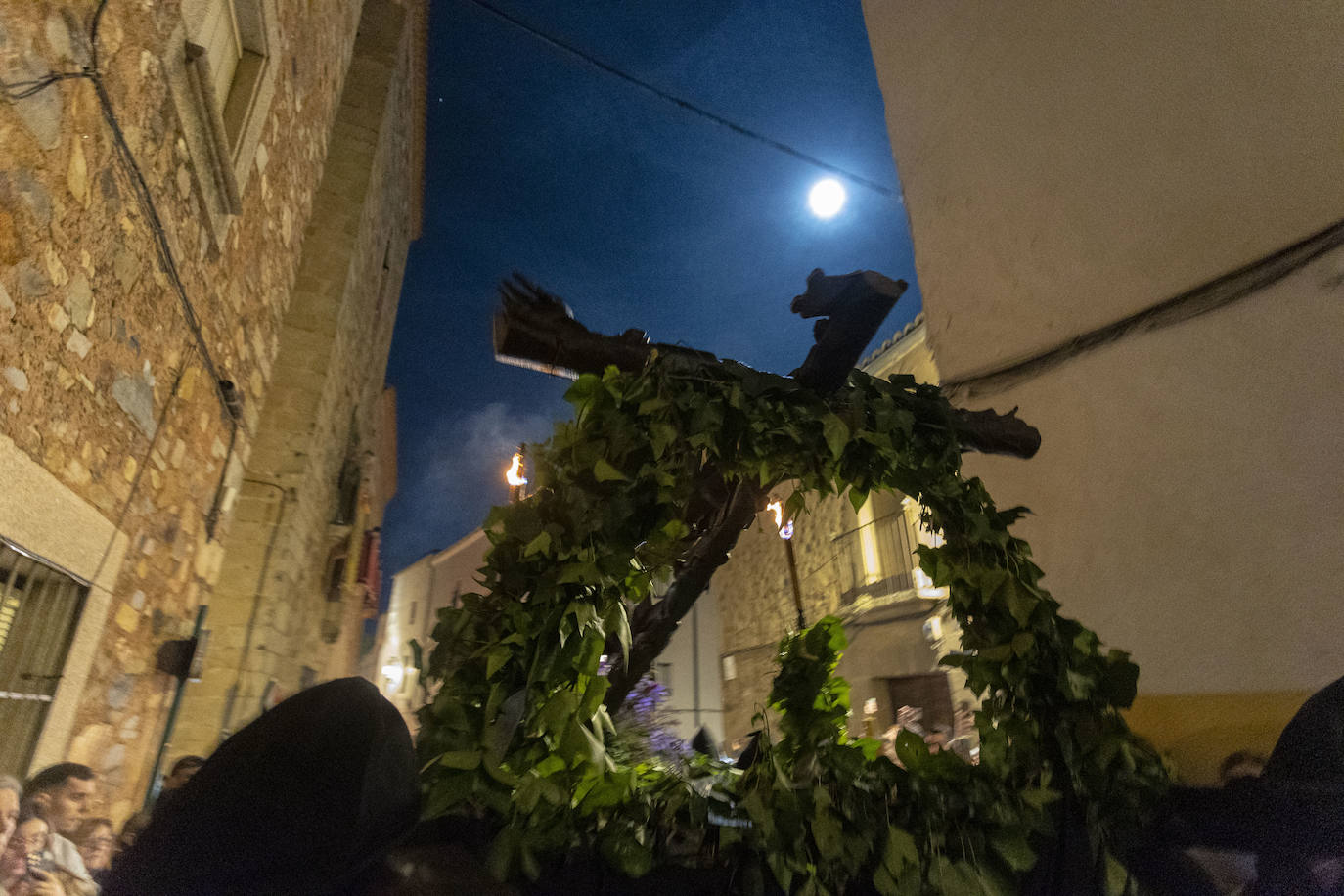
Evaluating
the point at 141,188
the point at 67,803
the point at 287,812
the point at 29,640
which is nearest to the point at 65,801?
the point at 67,803

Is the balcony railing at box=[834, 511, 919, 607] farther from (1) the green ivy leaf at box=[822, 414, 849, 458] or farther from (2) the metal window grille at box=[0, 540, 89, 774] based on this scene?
(2) the metal window grille at box=[0, 540, 89, 774]

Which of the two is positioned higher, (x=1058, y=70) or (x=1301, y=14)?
(x=1058, y=70)

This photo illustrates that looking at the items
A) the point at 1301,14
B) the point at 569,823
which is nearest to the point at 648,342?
the point at 569,823

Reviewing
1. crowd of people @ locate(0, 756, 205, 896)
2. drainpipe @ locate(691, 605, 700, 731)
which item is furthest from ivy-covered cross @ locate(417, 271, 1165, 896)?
drainpipe @ locate(691, 605, 700, 731)

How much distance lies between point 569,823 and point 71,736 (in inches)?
104

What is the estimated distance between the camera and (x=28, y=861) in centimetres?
209

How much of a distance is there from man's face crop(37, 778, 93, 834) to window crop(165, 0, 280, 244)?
92.0 inches

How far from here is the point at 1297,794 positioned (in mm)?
1313

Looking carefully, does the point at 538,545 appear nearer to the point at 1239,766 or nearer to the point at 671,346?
the point at 671,346

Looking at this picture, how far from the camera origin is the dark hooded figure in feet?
2.88

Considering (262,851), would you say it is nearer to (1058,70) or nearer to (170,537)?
(170,537)

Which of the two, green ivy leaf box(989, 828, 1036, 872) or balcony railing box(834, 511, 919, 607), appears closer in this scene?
green ivy leaf box(989, 828, 1036, 872)

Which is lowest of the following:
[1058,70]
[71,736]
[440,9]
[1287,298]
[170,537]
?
[71,736]

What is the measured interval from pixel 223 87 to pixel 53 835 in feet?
10.4
